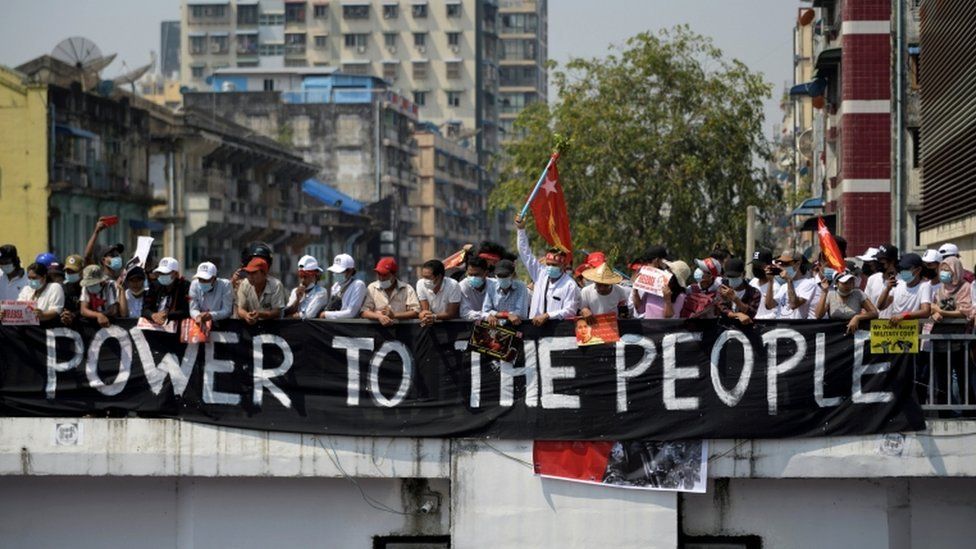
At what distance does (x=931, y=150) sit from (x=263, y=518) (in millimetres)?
19587

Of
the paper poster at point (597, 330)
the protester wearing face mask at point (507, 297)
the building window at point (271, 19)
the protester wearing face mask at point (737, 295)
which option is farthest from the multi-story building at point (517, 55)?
the paper poster at point (597, 330)

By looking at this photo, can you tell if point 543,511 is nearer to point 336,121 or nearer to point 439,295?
point 439,295

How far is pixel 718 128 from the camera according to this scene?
4819cm

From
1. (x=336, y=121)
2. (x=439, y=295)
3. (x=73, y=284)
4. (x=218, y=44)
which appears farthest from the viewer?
(x=218, y=44)

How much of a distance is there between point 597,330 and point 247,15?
141491 millimetres

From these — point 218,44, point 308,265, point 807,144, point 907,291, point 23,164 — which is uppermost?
point 218,44

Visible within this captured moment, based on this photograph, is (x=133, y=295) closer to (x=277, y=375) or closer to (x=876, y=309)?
(x=277, y=375)

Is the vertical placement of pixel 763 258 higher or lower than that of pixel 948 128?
lower

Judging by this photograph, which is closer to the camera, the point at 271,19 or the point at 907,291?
the point at 907,291

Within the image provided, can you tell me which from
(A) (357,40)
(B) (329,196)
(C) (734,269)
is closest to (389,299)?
(C) (734,269)

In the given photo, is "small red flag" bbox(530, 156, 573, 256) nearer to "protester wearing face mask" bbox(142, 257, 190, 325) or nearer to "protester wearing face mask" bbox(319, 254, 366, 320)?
"protester wearing face mask" bbox(319, 254, 366, 320)

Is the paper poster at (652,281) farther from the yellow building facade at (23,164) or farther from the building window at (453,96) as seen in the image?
the building window at (453,96)

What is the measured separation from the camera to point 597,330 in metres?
15.5

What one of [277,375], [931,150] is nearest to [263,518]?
[277,375]
